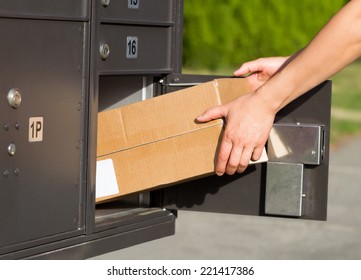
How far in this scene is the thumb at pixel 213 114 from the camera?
3857 millimetres

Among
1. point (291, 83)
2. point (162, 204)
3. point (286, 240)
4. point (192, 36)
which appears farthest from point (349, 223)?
point (192, 36)

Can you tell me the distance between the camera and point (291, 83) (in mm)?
3740

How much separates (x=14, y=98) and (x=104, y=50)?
1.98 ft

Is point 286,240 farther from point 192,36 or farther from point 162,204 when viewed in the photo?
point 192,36

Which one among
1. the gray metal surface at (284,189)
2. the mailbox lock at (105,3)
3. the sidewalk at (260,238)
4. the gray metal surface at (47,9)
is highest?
the mailbox lock at (105,3)

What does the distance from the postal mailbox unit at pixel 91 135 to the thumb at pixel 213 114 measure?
29 cm

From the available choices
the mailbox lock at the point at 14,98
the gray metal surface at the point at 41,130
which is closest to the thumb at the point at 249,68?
the gray metal surface at the point at 41,130

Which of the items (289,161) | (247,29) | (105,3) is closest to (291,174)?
(289,161)

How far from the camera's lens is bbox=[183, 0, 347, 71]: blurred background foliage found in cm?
1606

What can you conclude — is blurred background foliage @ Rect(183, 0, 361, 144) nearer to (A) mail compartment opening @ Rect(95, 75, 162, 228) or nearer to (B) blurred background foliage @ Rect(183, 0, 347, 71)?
(B) blurred background foliage @ Rect(183, 0, 347, 71)

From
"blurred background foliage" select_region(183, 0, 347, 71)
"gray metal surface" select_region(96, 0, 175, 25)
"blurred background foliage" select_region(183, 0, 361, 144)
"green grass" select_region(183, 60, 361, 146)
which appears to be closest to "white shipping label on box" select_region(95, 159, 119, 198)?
"gray metal surface" select_region(96, 0, 175, 25)

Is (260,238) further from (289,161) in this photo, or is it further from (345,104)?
(345,104)

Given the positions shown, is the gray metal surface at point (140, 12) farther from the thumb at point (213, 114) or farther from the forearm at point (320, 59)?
the forearm at point (320, 59)

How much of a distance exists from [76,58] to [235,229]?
15.6ft
